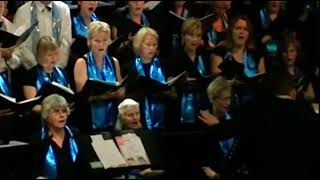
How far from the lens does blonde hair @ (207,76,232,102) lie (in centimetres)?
509

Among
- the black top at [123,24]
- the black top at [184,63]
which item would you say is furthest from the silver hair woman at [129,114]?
the black top at [123,24]

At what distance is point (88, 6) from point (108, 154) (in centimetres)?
153

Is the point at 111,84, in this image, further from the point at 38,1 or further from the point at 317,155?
the point at 317,155

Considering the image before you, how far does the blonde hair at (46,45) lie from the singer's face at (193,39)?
1092 mm

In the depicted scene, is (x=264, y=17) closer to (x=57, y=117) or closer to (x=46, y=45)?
(x=46, y=45)

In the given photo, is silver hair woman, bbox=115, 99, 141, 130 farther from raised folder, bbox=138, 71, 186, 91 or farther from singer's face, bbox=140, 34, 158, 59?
singer's face, bbox=140, 34, 158, 59

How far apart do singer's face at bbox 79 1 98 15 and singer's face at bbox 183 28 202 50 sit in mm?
723

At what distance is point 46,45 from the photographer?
5.15m

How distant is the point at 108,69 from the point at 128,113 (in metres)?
0.53

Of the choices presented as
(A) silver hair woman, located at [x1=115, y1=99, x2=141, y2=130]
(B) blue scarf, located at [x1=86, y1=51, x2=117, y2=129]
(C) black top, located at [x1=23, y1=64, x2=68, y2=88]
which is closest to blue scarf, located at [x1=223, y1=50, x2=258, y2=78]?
(B) blue scarf, located at [x1=86, y1=51, x2=117, y2=129]

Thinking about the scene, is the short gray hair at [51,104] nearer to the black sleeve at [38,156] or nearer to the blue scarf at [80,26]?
the black sleeve at [38,156]

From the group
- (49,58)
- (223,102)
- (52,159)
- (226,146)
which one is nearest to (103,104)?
(49,58)

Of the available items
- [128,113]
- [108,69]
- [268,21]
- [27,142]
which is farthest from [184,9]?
[27,142]

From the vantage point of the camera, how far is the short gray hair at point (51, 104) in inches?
188
